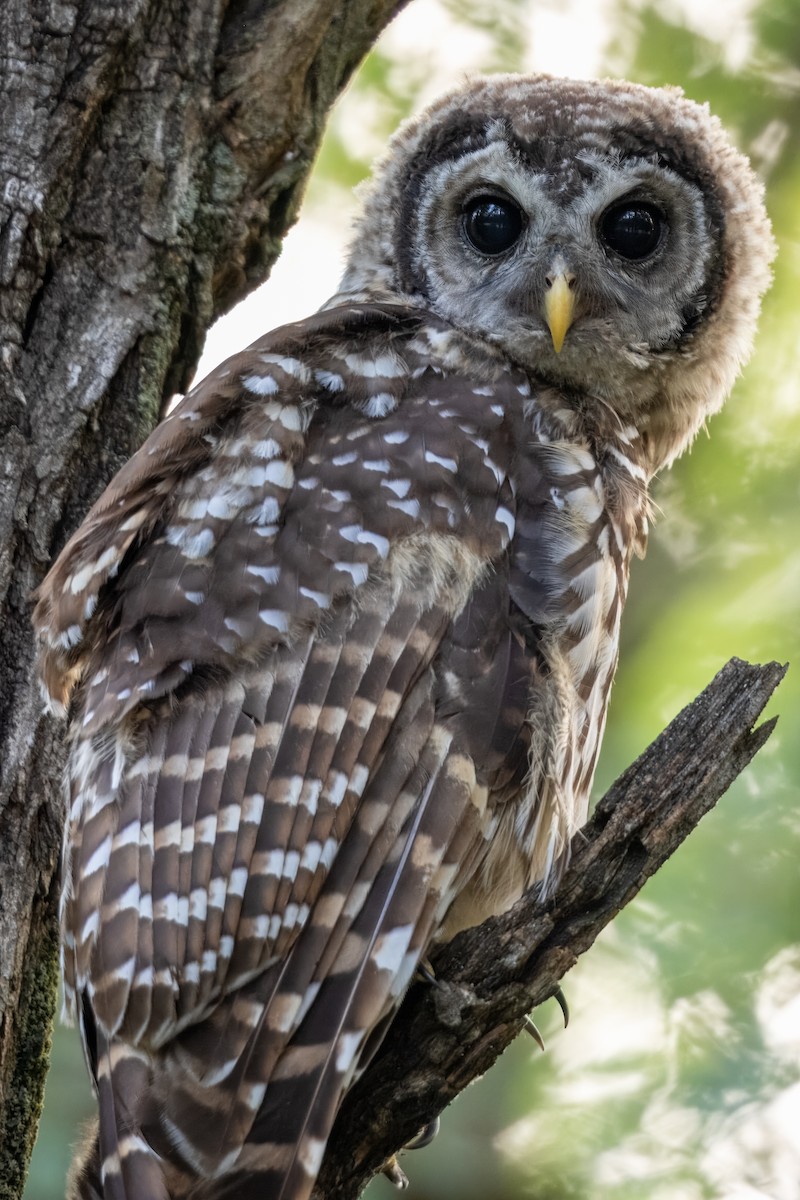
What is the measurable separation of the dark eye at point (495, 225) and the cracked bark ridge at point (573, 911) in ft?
5.18

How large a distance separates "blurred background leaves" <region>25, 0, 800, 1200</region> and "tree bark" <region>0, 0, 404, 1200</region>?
2.63ft

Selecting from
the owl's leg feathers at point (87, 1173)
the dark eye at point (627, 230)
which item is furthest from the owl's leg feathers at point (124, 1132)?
the dark eye at point (627, 230)

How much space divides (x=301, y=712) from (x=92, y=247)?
1.23 meters

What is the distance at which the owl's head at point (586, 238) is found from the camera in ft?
10.9

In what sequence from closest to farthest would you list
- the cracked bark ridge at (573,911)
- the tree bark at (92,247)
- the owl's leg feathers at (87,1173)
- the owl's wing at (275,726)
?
the cracked bark ridge at (573,911), the owl's wing at (275,726), the owl's leg feathers at (87,1173), the tree bark at (92,247)

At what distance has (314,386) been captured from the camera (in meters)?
2.88

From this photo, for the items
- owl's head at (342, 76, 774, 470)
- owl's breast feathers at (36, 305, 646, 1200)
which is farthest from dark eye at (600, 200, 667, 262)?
owl's breast feathers at (36, 305, 646, 1200)

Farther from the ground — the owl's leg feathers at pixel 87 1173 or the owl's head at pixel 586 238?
the owl's head at pixel 586 238

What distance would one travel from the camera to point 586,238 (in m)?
3.38

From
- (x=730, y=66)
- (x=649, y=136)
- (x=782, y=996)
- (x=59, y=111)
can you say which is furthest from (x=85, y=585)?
(x=730, y=66)

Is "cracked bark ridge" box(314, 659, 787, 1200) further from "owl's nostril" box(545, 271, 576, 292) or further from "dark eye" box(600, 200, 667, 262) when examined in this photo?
"dark eye" box(600, 200, 667, 262)

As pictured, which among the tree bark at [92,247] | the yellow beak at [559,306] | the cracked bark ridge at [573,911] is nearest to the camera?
the cracked bark ridge at [573,911]

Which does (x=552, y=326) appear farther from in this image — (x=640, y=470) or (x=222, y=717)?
(x=222, y=717)

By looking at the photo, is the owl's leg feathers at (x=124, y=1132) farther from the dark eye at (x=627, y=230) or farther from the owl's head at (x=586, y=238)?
the dark eye at (x=627, y=230)
